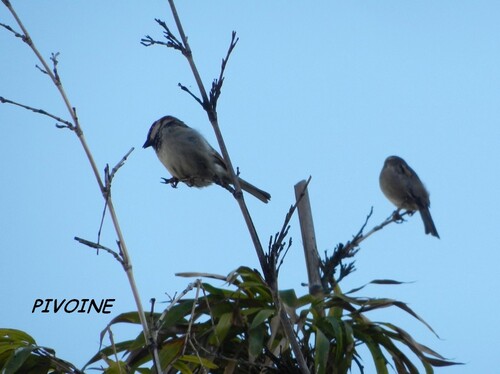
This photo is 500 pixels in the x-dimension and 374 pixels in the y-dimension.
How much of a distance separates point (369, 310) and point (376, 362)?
25cm

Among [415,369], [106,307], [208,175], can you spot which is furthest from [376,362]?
[208,175]

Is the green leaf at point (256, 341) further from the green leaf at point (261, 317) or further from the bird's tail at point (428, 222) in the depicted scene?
the bird's tail at point (428, 222)

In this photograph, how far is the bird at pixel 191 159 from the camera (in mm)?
6113

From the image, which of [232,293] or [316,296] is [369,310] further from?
[232,293]

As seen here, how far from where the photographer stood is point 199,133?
6355 mm

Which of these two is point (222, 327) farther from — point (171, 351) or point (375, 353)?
point (375, 353)

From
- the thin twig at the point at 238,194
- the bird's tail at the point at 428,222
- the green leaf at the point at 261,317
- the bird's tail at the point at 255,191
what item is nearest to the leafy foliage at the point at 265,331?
the green leaf at the point at 261,317

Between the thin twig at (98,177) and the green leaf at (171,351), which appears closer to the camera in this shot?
the thin twig at (98,177)

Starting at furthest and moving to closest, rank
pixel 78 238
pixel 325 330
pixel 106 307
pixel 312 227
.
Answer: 1. pixel 312 227
2. pixel 325 330
3. pixel 106 307
4. pixel 78 238

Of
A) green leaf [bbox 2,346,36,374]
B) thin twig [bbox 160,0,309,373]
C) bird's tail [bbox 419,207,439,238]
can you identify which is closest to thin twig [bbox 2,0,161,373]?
thin twig [bbox 160,0,309,373]

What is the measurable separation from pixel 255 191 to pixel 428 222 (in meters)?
2.95

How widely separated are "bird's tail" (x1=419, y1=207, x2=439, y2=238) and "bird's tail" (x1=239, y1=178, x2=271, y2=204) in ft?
9.20

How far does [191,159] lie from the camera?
6102 millimetres

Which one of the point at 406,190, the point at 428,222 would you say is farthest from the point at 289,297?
the point at 406,190
